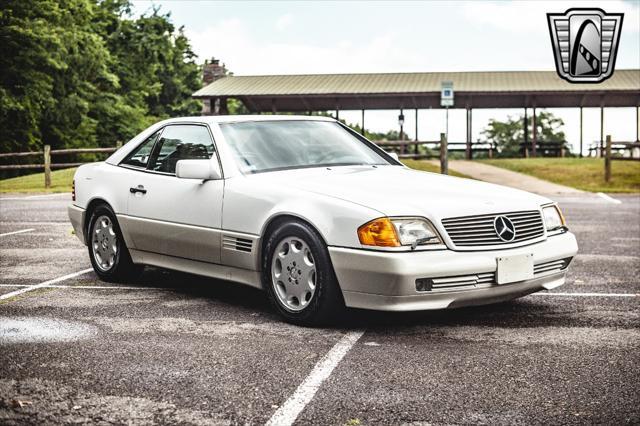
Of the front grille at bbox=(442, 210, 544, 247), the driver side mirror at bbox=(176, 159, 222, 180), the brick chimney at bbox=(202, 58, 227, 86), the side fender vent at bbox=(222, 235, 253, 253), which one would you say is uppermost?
the brick chimney at bbox=(202, 58, 227, 86)

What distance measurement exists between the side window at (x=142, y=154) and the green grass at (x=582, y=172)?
61.4ft

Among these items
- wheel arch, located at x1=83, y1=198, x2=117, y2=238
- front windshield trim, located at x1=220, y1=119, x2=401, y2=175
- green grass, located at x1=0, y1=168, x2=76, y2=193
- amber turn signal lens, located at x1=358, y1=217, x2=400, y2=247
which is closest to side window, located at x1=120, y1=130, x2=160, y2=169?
wheel arch, located at x1=83, y1=198, x2=117, y2=238

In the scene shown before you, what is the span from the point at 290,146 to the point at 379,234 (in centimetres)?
154

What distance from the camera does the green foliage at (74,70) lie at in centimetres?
3612

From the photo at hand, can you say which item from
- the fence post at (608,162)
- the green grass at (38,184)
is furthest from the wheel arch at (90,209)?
the fence post at (608,162)

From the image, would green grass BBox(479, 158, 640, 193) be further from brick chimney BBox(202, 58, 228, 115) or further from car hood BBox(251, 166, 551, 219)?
car hood BBox(251, 166, 551, 219)

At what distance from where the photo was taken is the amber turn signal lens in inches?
208

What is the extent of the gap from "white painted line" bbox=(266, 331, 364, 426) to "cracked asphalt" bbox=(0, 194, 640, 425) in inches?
1.6

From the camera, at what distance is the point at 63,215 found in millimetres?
14398

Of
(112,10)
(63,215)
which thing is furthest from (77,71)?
(63,215)

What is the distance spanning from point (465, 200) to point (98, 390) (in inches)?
101

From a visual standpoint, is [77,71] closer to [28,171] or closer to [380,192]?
[28,171]

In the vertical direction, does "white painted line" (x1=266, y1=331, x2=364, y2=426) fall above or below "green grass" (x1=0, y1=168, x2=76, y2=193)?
below

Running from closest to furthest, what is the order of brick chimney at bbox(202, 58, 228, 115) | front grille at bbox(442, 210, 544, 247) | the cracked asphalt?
the cracked asphalt < front grille at bbox(442, 210, 544, 247) < brick chimney at bbox(202, 58, 228, 115)
